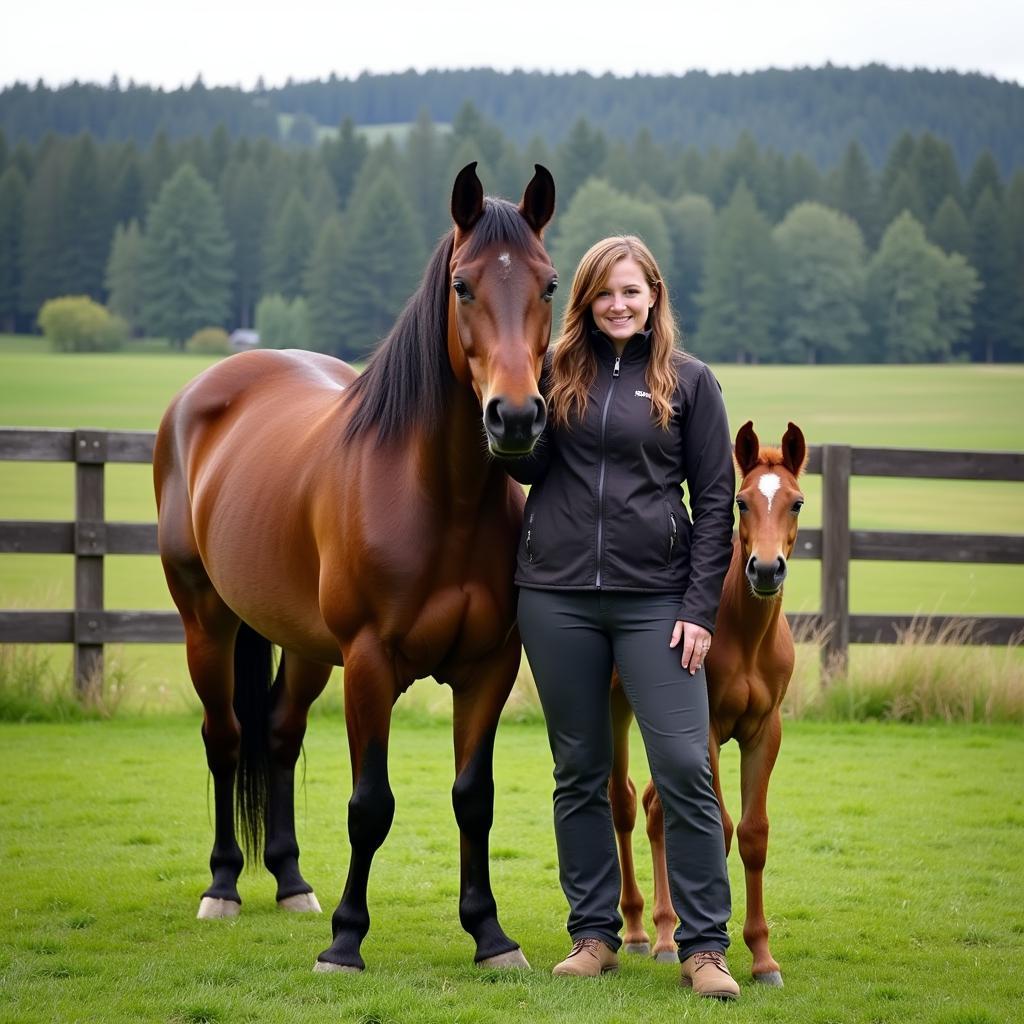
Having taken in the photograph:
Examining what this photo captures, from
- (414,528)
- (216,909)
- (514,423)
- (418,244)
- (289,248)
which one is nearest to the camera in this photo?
(514,423)

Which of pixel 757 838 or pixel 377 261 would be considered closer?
pixel 757 838

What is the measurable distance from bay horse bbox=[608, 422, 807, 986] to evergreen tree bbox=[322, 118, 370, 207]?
278 feet

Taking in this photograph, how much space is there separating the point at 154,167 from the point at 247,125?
49.3m

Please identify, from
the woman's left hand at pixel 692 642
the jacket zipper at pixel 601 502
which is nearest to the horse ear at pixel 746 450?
the jacket zipper at pixel 601 502

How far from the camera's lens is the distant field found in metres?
16.4

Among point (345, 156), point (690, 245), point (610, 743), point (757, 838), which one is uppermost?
point (345, 156)

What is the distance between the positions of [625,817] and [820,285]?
239ft

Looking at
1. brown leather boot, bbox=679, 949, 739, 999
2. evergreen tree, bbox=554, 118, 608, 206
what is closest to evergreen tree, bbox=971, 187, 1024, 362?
evergreen tree, bbox=554, 118, 608, 206

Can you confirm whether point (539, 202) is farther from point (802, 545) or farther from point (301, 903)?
point (802, 545)

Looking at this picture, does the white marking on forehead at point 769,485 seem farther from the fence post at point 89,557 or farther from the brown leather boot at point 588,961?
the fence post at point 89,557

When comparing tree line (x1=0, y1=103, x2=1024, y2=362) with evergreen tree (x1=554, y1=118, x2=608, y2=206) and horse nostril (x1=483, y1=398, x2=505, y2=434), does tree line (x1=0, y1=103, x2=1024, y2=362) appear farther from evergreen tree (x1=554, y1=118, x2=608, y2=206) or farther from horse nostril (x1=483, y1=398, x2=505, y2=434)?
horse nostril (x1=483, y1=398, x2=505, y2=434)

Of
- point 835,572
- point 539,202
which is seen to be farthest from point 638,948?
point 835,572

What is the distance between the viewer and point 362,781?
3803 millimetres

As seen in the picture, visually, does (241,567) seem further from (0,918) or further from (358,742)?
(0,918)
